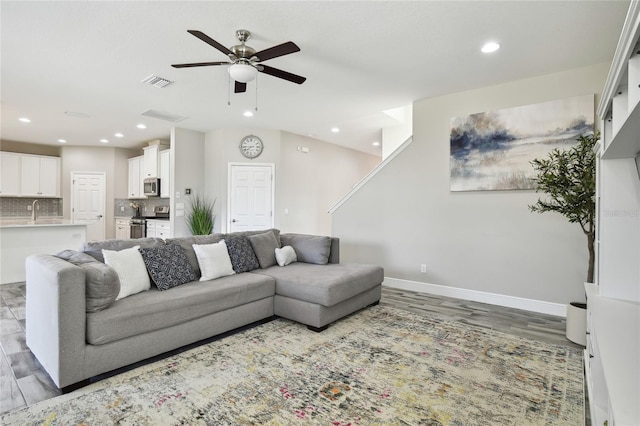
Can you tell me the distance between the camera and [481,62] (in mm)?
3426

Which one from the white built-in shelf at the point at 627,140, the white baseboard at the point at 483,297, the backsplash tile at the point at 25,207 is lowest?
the white baseboard at the point at 483,297

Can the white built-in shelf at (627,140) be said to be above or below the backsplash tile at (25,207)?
above

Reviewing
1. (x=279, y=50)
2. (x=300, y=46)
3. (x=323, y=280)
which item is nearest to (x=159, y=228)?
(x=323, y=280)

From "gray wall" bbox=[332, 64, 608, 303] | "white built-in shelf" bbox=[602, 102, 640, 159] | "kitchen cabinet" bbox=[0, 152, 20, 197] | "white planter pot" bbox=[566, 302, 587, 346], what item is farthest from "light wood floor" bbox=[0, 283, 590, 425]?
"kitchen cabinet" bbox=[0, 152, 20, 197]

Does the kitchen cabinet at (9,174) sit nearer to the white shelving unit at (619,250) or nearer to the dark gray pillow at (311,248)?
the dark gray pillow at (311,248)

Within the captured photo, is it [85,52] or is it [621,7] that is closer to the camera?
[621,7]

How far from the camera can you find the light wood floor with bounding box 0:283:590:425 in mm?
2086

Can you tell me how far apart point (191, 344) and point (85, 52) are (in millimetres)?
2949

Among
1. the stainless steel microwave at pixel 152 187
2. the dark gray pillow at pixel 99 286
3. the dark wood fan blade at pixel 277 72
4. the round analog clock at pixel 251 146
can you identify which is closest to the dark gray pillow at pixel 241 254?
the dark gray pillow at pixel 99 286

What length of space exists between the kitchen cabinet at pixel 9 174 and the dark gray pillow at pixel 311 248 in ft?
24.2

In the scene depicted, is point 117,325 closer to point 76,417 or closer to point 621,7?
point 76,417

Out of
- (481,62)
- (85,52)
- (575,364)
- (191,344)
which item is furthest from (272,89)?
(575,364)

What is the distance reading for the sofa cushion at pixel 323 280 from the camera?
10.1ft

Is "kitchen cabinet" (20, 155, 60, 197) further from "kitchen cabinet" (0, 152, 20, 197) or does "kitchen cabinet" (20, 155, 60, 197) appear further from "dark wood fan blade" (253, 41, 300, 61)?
"dark wood fan blade" (253, 41, 300, 61)
